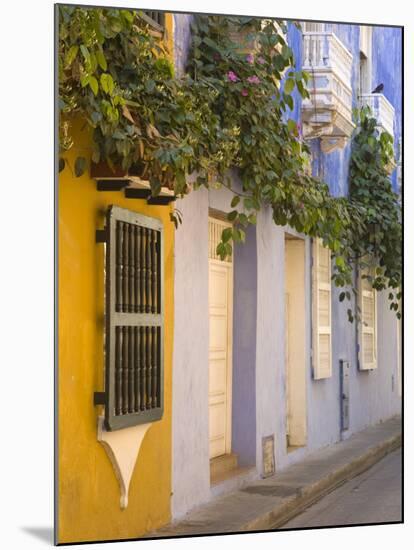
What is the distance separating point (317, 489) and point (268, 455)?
1.01 ft

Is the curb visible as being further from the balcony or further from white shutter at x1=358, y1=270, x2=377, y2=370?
the balcony

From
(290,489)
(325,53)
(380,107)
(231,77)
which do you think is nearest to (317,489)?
(290,489)

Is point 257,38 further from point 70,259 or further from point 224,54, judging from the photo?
point 70,259

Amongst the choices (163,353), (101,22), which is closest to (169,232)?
(163,353)

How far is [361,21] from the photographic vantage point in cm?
841

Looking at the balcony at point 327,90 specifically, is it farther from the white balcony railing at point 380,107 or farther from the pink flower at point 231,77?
the pink flower at point 231,77

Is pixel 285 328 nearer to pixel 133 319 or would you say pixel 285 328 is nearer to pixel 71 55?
pixel 133 319

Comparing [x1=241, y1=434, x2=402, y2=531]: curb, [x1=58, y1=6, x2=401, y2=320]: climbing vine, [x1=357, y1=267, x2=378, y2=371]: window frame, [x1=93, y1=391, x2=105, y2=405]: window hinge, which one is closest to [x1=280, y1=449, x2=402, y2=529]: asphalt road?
[x1=241, y1=434, x2=402, y2=531]: curb

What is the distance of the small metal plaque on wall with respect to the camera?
331 inches

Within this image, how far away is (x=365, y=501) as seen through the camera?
845cm

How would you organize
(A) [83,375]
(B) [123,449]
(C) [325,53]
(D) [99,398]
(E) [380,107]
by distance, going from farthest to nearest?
(E) [380,107] → (C) [325,53] → (B) [123,449] → (D) [99,398] → (A) [83,375]

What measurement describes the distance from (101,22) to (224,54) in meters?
0.89

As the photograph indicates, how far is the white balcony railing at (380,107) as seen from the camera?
8.62 m

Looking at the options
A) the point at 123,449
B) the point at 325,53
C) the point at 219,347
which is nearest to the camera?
the point at 123,449
